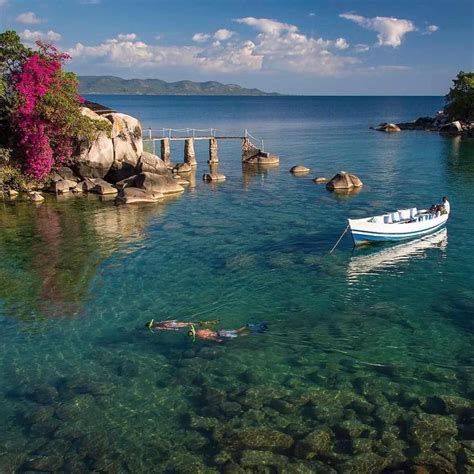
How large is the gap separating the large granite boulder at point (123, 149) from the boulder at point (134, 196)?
717 centimetres

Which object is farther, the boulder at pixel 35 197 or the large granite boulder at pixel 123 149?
the large granite boulder at pixel 123 149

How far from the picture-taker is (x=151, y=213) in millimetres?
40312

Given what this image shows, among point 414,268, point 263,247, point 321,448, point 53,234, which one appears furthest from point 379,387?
point 53,234

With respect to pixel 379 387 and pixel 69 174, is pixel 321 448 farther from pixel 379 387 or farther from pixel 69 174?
pixel 69 174

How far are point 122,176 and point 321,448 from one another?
41.7 meters

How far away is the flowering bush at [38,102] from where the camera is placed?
4225 centimetres

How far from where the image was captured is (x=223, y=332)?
65.6 feet

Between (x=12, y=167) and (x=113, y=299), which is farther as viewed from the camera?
(x=12, y=167)

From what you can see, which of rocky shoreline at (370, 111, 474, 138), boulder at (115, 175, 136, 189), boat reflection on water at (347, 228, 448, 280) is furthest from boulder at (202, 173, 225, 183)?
rocky shoreline at (370, 111, 474, 138)

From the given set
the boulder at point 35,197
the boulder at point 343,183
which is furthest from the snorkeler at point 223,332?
the boulder at point 343,183

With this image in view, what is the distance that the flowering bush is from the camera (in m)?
42.2

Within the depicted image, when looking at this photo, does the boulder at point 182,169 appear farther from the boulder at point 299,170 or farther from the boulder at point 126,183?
the boulder at point 299,170

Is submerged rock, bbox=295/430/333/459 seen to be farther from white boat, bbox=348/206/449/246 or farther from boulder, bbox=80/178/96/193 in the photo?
boulder, bbox=80/178/96/193

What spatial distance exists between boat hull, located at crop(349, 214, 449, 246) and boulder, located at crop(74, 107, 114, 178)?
1139 inches
